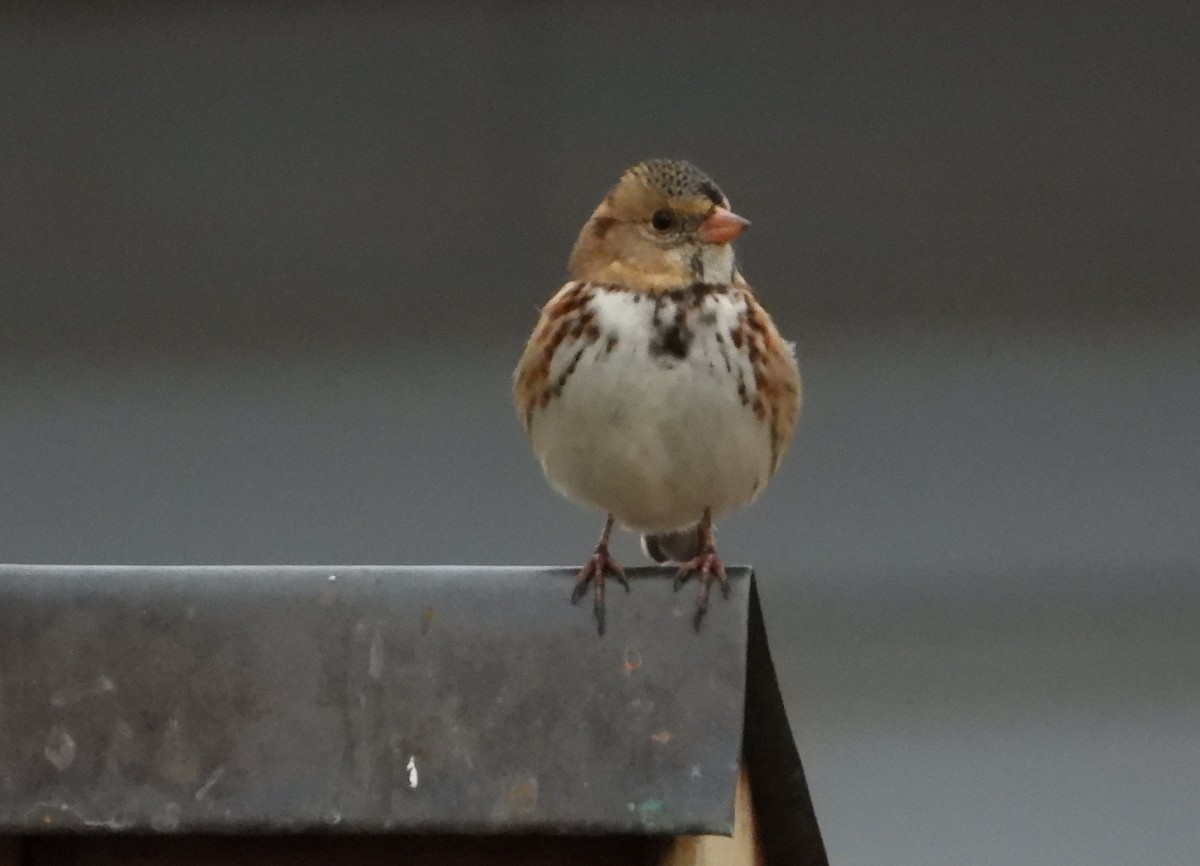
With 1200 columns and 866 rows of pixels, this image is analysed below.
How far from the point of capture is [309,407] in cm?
243

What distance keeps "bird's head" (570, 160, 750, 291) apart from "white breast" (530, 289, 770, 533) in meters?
0.04

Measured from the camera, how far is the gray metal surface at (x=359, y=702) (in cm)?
117

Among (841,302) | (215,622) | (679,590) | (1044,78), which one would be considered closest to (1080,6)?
(1044,78)

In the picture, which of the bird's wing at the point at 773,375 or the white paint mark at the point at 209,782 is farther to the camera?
the bird's wing at the point at 773,375

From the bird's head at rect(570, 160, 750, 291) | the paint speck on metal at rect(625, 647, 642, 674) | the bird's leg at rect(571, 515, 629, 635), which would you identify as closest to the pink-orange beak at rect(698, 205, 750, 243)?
the bird's head at rect(570, 160, 750, 291)

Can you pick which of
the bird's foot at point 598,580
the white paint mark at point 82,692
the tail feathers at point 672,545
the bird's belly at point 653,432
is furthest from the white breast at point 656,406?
the white paint mark at point 82,692

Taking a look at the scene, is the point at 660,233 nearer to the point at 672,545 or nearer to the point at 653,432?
the point at 653,432

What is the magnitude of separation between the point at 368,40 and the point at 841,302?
0.67 m

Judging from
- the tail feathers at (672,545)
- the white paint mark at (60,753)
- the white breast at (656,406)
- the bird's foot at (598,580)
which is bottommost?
the tail feathers at (672,545)

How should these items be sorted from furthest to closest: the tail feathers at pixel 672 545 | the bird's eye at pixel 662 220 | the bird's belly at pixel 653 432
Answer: the tail feathers at pixel 672 545, the bird's eye at pixel 662 220, the bird's belly at pixel 653 432

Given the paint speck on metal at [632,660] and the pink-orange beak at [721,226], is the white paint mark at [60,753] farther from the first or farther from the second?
the pink-orange beak at [721,226]

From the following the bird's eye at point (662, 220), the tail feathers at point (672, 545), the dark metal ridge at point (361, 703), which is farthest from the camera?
the tail feathers at point (672, 545)

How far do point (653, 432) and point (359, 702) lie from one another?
0.51 m

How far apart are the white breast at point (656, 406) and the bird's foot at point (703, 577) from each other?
0.38 meters
